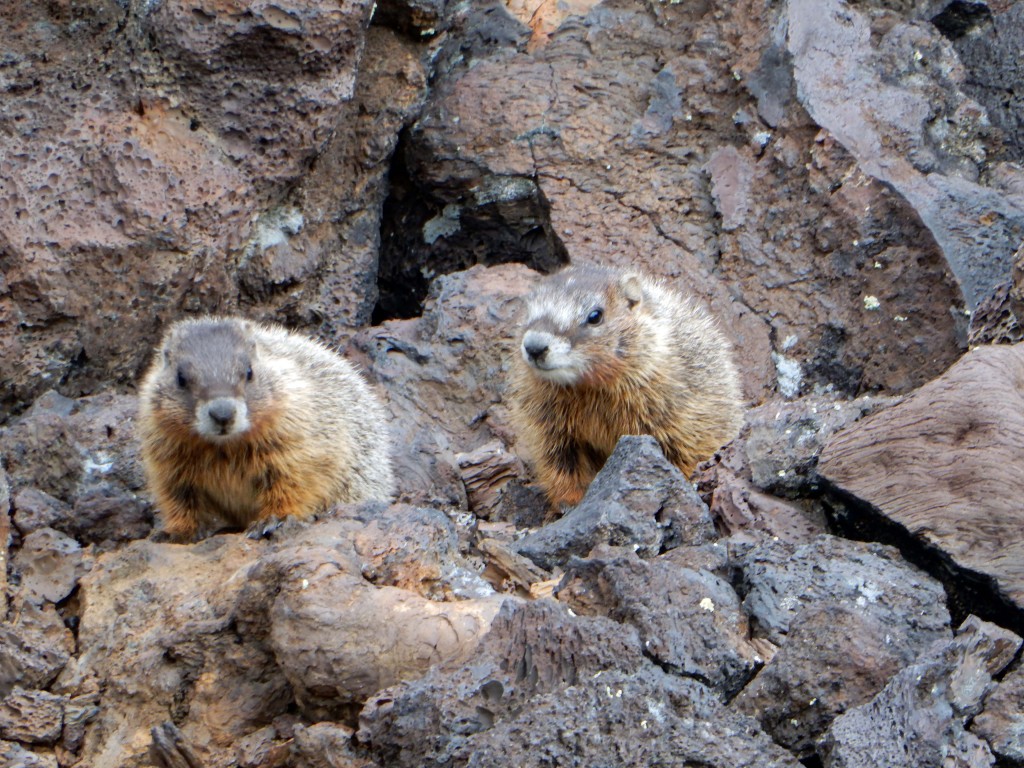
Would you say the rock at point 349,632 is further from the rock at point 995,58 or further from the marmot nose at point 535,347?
the rock at point 995,58

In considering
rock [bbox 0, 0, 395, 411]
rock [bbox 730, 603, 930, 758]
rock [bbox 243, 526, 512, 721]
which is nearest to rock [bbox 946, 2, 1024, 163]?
rock [bbox 0, 0, 395, 411]

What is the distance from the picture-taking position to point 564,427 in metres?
7.91

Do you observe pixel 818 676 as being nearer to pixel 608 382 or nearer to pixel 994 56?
pixel 608 382

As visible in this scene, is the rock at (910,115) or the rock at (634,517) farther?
the rock at (910,115)

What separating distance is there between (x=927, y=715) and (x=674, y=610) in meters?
0.93

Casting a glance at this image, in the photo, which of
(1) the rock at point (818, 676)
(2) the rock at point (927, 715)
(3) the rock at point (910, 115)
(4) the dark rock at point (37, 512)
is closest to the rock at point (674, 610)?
(1) the rock at point (818, 676)

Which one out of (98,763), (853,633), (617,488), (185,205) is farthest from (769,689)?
(185,205)

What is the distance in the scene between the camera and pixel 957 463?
5484mm

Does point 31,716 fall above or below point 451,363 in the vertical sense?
below

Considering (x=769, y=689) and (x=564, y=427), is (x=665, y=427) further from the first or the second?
(x=769, y=689)

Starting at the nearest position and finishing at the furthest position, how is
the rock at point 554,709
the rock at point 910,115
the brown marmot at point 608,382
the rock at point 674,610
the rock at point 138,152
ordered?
the rock at point 554,709, the rock at point 674,610, the brown marmot at point 608,382, the rock at point 138,152, the rock at point 910,115

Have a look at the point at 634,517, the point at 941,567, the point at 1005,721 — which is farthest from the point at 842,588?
the point at 634,517

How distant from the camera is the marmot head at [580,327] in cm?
741

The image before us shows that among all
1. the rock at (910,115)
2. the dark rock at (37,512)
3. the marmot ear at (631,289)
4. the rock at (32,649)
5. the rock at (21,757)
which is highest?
the rock at (910,115)
